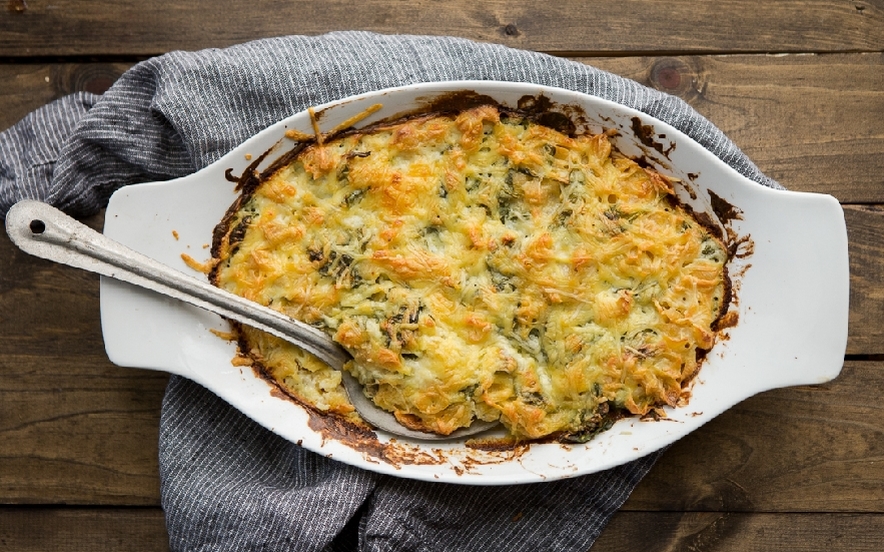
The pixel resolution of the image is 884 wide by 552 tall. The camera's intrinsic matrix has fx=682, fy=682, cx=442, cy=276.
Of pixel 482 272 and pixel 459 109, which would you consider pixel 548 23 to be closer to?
pixel 459 109

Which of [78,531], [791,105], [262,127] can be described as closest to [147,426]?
[78,531]

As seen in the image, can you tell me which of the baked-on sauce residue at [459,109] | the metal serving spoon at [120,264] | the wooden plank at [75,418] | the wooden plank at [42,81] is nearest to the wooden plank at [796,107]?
the baked-on sauce residue at [459,109]

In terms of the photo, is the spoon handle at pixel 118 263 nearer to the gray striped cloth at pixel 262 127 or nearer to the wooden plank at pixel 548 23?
the gray striped cloth at pixel 262 127

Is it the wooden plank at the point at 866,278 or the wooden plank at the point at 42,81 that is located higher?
the wooden plank at the point at 42,81

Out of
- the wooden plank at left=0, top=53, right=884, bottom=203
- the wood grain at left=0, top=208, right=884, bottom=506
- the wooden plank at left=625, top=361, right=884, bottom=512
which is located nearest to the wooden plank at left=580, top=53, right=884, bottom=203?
the wooden plank at left=0, top=53, right=884, bottom=203

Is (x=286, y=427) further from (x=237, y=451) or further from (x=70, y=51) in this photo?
(x=70, y=51)

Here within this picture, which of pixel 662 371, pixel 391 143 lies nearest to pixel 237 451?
pixel 391 143
